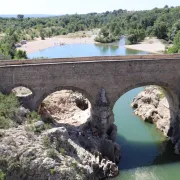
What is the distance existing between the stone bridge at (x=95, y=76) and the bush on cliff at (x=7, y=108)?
3.65 feet

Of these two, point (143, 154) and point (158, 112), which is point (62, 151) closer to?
point (143, 154)

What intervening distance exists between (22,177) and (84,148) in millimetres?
5715

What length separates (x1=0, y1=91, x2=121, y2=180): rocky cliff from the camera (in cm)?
1631

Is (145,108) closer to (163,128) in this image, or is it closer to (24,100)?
(163,128)

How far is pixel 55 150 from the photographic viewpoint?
17797mm

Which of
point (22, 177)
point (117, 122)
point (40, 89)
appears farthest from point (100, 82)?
point (22, 177)

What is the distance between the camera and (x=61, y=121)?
993 inches

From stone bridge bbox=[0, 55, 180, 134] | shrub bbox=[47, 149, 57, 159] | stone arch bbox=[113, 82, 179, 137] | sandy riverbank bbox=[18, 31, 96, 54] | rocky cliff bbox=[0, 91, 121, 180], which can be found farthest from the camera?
sandy riverbank bbox=[18, 31, 96, 54]

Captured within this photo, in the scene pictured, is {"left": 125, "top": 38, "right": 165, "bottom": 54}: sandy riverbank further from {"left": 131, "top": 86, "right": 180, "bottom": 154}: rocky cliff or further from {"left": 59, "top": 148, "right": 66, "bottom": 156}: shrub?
{"left": 59, "top": 148, "right": 66, "bottom": 156}: shrub

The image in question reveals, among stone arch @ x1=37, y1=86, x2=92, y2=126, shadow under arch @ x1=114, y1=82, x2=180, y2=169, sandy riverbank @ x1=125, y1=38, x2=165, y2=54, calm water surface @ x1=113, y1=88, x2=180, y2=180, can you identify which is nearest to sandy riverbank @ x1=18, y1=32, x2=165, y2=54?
sandy riverbank @ x1=125, y1=38, x2=165, y2=54

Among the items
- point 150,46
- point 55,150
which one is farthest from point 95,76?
point 150,46

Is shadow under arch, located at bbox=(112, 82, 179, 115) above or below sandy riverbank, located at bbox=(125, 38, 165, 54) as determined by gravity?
above

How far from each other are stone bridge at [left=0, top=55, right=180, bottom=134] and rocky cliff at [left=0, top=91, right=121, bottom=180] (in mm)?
1972

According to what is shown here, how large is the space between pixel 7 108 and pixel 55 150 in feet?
13.7
